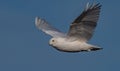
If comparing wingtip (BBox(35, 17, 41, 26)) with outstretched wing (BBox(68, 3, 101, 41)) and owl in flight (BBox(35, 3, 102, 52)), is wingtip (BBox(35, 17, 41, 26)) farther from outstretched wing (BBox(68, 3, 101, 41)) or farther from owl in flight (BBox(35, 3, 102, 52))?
outstretched wing (BBox(68, 3, 101, 41))

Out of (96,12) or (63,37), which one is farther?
(63,37)

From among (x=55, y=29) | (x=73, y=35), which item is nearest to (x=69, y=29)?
(x=73, y=35)

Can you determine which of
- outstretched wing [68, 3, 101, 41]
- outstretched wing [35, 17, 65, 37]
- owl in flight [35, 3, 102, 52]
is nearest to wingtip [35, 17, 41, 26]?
outstretched wing [35, 17, 65, 37]

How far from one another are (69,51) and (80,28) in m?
1.24

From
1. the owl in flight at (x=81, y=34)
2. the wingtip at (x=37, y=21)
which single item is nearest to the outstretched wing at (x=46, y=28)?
the wingtip at (x=37, y=21)

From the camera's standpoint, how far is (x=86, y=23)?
2716cm

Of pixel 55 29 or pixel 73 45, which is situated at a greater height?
pixel 55 29

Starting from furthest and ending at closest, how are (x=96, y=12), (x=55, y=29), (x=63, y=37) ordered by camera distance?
(x=55, y=29), (x=63, y=37), (x=96, y=12)

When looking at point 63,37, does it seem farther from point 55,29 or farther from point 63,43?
point 55,29

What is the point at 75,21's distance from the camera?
89.3ft

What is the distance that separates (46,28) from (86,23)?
261 inches

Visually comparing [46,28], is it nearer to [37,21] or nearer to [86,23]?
[37,21]

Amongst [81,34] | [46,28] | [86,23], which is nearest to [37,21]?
[46,28]

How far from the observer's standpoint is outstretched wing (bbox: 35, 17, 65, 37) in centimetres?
3111
